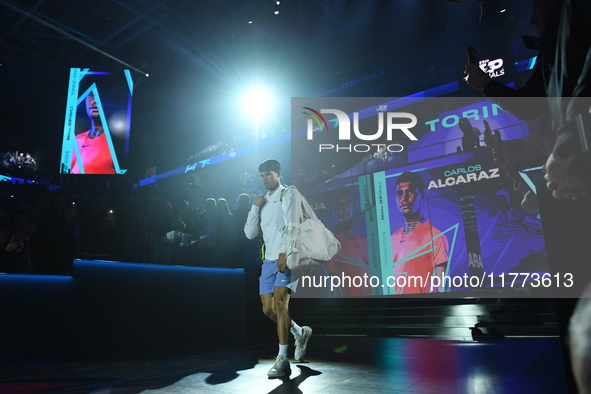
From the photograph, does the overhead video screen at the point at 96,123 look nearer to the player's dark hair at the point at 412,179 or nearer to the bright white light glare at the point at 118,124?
the bright white light glare at the point at 118,124

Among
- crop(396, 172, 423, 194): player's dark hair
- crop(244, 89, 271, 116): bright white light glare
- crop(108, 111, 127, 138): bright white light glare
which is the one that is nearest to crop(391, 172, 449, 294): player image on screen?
crop(396, 172, 423, 194): player's dark hair

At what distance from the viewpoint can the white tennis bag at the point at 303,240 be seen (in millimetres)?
2850

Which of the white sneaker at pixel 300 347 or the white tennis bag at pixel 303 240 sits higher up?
the white tennis bag at pixel 303 240

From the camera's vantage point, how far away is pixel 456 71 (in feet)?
29.4

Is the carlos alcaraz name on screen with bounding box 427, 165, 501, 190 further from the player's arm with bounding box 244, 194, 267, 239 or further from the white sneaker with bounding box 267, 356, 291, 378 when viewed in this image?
the white sneaker with bounding box 267, 356, 291, 378

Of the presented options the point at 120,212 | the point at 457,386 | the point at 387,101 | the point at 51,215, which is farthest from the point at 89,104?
the point at 457,386

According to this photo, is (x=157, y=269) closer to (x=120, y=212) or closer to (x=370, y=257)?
(x=120, y=212)

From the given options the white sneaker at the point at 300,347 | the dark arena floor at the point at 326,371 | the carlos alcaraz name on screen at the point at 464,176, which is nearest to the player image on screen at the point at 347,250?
the carlos alcaraz name on screen at the point at 464,176

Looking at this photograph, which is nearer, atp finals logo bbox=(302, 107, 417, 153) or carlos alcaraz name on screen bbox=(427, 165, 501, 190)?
carlos alcaraz name on screen bbox=(427, 165, 501, 190)

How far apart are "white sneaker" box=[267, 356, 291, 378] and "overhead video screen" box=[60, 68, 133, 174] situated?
6.79 metres

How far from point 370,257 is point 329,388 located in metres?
7.67

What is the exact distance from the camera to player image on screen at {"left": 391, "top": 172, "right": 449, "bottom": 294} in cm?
880

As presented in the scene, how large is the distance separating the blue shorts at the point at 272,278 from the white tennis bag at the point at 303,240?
27 cm

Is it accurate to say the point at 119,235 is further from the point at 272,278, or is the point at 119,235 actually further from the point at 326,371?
the point at 326,371
